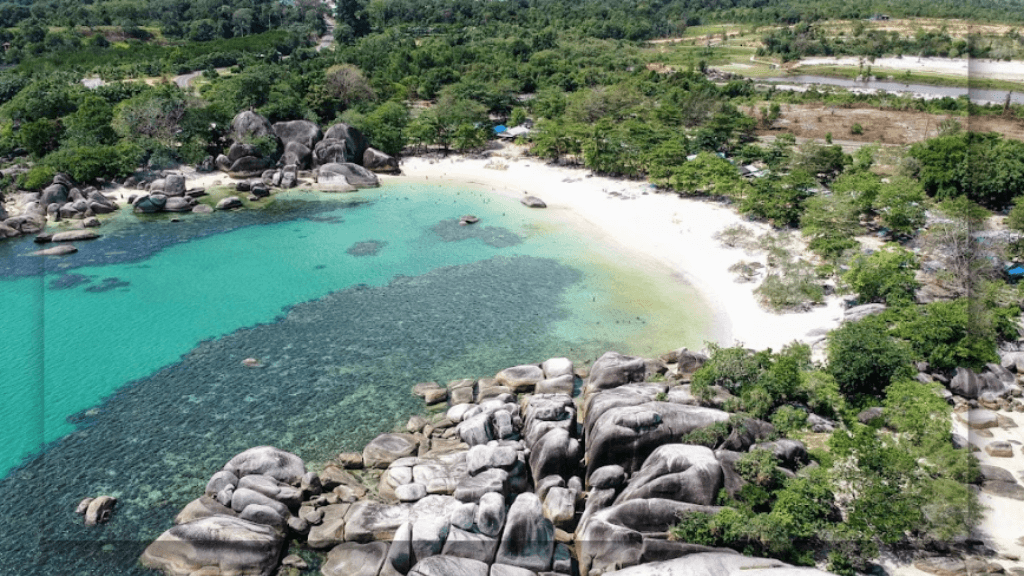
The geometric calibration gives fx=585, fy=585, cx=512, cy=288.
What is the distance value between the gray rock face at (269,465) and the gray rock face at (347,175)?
44.0 meters

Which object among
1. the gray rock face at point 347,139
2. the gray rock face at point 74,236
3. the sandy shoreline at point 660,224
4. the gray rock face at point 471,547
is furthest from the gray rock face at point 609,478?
the gray rock face at point 347,139

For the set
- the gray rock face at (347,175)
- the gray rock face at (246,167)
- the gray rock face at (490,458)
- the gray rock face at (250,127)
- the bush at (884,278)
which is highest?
the gray rock face at (250,127)

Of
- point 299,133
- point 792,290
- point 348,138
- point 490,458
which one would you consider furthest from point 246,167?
point 792,290

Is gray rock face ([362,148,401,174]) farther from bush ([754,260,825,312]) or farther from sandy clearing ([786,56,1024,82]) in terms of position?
sandy clearing ([786,56,1024,82])

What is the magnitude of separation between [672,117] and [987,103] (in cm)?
4371

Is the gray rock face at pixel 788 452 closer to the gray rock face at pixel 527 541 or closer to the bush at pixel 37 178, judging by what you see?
the gray rock face at pixel 527 541

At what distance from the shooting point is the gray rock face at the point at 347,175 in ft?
213

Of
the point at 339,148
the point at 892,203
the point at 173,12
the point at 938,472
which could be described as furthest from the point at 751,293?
the point at 173,12

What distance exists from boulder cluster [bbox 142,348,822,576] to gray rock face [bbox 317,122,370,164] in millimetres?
47562

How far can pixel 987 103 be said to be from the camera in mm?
78125

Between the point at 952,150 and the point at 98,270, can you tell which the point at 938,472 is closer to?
the point at 952,150

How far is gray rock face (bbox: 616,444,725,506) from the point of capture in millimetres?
21609

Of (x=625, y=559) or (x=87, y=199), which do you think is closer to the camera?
(x=625, y=559)

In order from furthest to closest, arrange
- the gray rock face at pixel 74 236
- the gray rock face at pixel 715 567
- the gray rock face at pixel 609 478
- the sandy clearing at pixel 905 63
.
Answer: the sandy clearing at pixel 905 63 → the gray rock face at pixel 74 236 → the gray rock face at pixel 609 478 → the gray rock face at pixel 715 567
